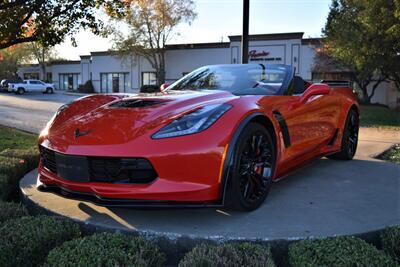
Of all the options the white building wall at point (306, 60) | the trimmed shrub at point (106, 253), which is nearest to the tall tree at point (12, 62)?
the white building wall at point (306, 60)

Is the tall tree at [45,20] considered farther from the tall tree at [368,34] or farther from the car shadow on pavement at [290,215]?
the tall tree at [368,34]

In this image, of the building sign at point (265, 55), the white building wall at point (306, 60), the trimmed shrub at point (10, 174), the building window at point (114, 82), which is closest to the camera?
the trimmed shrub at point (10, 174)

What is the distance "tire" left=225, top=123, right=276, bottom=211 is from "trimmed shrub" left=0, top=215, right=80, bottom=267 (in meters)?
1.22

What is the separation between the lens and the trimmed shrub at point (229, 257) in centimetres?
225

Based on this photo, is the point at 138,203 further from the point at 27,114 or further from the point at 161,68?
the point at 161,68

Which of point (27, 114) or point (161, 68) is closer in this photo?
point (27, 114)

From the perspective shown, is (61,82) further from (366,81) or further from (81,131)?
(81,131)

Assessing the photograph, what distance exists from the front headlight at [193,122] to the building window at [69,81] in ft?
160

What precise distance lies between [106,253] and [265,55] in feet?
109

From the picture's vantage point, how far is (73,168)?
3113mm

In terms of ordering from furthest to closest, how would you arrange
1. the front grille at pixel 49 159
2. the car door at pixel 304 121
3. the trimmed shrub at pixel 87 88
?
1. the trimmed shrub at pixel 87 88
2. the car door at pixel 304 121
3. the front grille at pixel 49 159

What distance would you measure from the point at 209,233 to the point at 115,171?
2.74 ft

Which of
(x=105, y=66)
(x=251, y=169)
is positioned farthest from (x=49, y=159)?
(x=105, y=66)

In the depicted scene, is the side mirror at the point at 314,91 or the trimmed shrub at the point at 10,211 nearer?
the trimmed shrub at the point at 10,211
